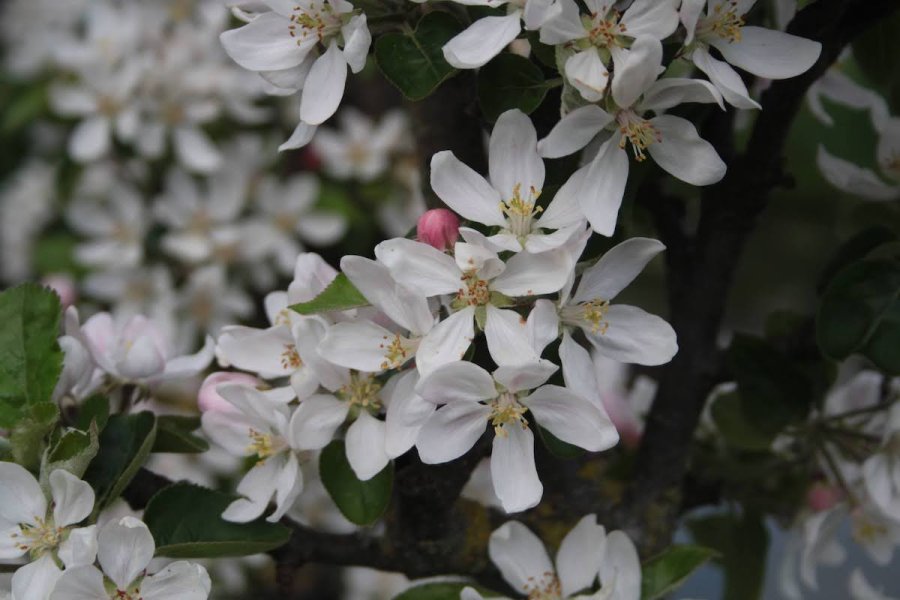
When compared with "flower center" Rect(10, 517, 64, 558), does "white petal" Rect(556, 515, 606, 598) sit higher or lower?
lower

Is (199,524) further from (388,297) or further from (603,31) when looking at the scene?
(603,31)

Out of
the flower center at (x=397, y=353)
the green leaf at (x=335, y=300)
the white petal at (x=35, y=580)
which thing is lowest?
the white petal at (x=35, y=580)

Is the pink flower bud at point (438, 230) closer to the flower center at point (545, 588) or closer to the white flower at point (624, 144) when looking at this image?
the white flower at point (624, 144)

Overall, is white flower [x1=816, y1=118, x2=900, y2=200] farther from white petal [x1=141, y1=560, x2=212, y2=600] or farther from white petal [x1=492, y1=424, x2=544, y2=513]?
white petal [x1=141, y1=560, x2=212, y2=600]

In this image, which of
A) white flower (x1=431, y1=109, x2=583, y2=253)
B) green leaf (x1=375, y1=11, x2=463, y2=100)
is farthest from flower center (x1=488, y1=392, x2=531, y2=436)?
green leaf (x1=375, y1=11, x2=463, y2=100)

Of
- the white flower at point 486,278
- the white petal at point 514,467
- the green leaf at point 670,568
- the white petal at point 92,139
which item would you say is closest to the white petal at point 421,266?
the white flower at point 486,278

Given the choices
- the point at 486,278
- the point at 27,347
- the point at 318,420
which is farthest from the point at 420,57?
the point at 27,347
